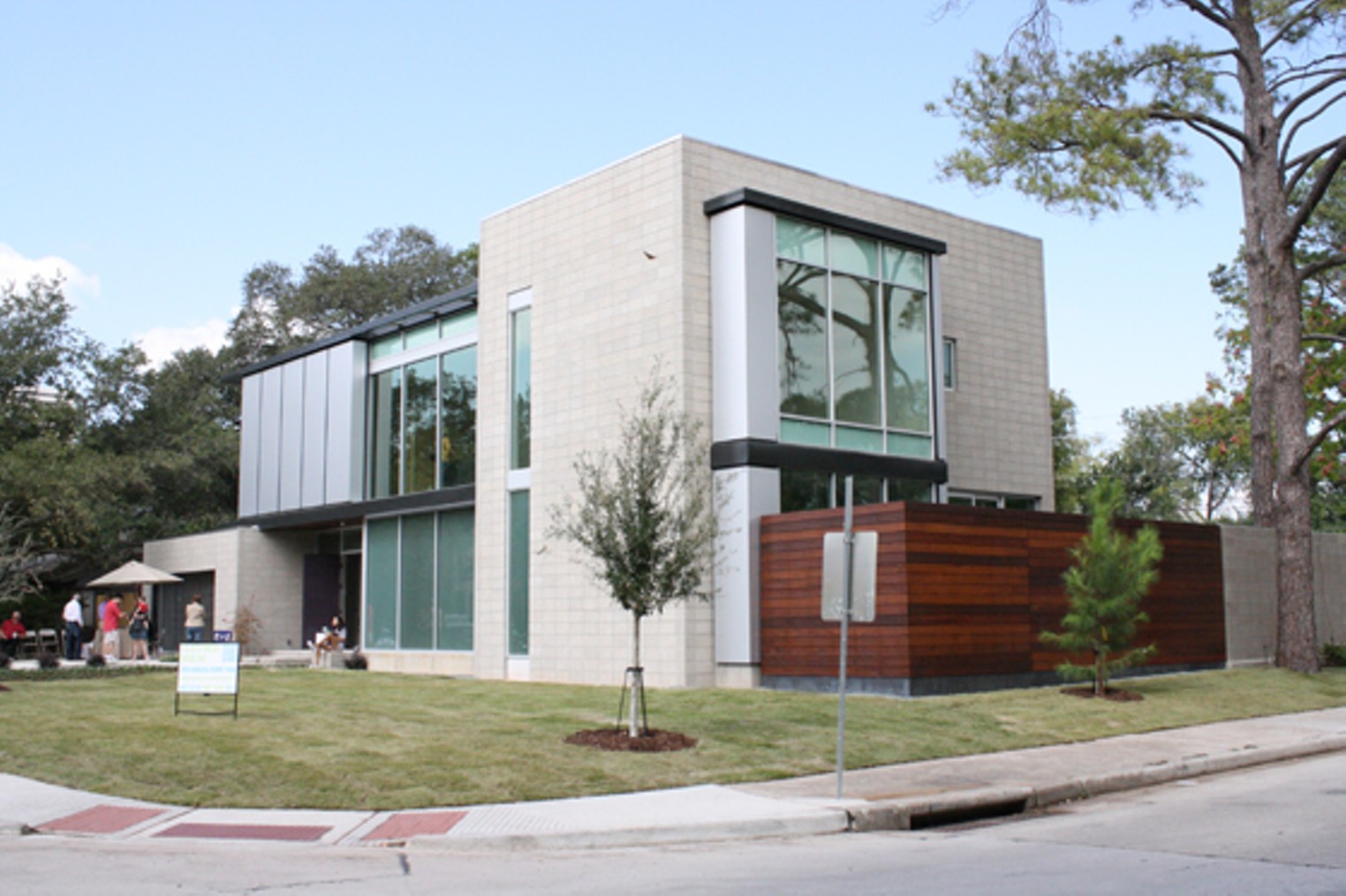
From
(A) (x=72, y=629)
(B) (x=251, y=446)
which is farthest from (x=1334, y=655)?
(A) (x=72, y=629)

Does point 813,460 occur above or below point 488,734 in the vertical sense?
above

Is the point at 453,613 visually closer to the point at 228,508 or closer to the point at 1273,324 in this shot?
the point at 1273,324

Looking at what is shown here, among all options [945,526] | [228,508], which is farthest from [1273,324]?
[228,508]

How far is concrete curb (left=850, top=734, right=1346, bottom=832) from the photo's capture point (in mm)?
10875

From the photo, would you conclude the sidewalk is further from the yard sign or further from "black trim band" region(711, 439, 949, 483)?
"black trim band" region(711, 439, 949, 483)

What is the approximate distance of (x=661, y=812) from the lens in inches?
424

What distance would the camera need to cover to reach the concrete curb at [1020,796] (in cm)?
1088

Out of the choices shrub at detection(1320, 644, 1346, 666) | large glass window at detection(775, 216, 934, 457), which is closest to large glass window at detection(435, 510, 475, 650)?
large glass window at detection(775, 216, 934, 457)

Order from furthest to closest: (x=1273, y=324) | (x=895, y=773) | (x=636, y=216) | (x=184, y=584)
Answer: (x=184, y=584), (x=1273, y=324), (x=636, y=216), (x=895, y=773)

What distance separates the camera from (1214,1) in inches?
942

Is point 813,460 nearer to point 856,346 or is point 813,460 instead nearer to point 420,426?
point 856,346

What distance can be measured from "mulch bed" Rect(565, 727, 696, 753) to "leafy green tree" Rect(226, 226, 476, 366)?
43.5m

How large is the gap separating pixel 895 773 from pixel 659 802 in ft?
9.57

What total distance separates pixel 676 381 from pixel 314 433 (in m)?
14.4
